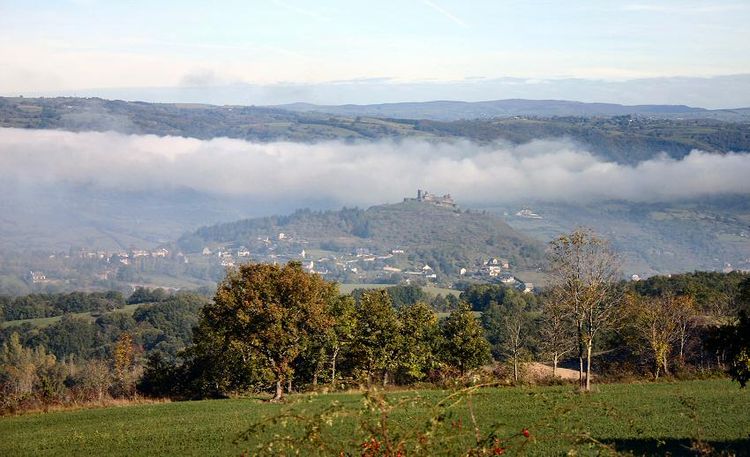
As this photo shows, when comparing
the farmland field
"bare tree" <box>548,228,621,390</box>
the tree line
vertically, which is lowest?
the farmland field

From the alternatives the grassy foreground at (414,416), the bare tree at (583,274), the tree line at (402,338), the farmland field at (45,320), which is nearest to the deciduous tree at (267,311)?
the tree line at (402,338)

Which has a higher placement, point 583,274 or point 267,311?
point 583,274

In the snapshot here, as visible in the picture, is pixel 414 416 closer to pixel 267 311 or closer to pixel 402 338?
pixel 267 311

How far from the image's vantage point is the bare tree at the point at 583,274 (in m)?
29.5

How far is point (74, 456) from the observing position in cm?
2097

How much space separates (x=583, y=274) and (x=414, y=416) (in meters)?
14.4

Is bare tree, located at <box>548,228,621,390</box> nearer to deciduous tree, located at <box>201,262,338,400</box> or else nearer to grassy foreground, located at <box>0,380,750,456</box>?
grassy foreground, located at <box>0,380,750,456</box>

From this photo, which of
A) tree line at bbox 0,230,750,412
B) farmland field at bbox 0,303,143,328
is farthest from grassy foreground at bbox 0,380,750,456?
farmland field at bbox 0,303,143,328

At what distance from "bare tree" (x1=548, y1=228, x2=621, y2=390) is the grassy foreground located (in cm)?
303

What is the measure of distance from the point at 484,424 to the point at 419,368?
2426 centimetres

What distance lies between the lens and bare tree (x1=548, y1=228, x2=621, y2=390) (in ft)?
96.8

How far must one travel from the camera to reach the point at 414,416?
57.8ft

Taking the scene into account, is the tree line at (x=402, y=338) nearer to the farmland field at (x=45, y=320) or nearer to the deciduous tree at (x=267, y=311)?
the deciduous tree at (x=267, y=311)

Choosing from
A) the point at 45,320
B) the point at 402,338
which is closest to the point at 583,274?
the point at 402,338
